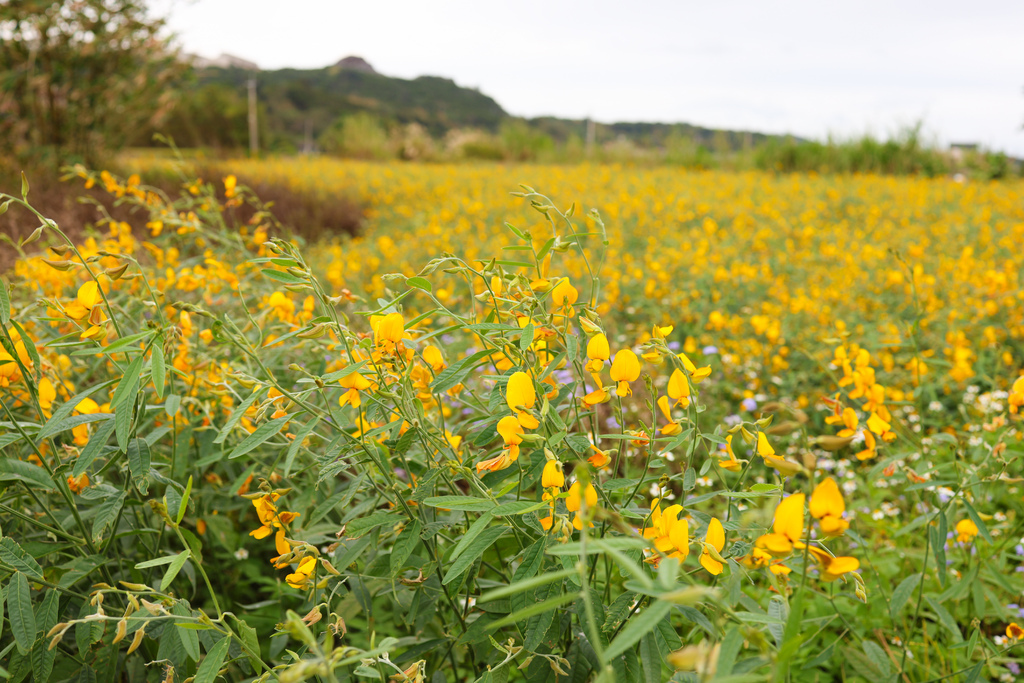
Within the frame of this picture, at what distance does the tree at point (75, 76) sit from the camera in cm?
785

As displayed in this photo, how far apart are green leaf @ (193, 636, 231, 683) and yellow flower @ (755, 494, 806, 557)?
0.62 metres

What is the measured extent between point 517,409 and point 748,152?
14065mm

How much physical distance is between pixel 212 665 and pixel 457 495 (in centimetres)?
36

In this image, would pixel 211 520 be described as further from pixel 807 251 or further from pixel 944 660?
pixel 807 251

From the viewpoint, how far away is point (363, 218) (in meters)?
7.77

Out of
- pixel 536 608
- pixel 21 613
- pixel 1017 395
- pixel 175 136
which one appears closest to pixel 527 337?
pixel 536 608

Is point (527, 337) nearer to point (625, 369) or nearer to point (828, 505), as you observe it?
point (625, 369)

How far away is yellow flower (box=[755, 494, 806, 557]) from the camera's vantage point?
57cm

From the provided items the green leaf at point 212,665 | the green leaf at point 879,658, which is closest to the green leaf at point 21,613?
the green leaf at point 212,665

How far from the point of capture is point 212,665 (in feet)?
2.43

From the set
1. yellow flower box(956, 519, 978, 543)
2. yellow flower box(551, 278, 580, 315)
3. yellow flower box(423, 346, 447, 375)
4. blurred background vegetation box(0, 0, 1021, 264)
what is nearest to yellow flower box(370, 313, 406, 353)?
yellow flower box(423, 346, 447, 375)

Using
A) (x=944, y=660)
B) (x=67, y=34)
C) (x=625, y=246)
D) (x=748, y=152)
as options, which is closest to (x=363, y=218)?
(x=625, y=246)

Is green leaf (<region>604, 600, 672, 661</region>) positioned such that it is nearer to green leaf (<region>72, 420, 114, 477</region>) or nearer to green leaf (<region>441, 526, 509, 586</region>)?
green leaf (<region>441, 526, 509, 586</region>)

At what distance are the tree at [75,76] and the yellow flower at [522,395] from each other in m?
9.56
